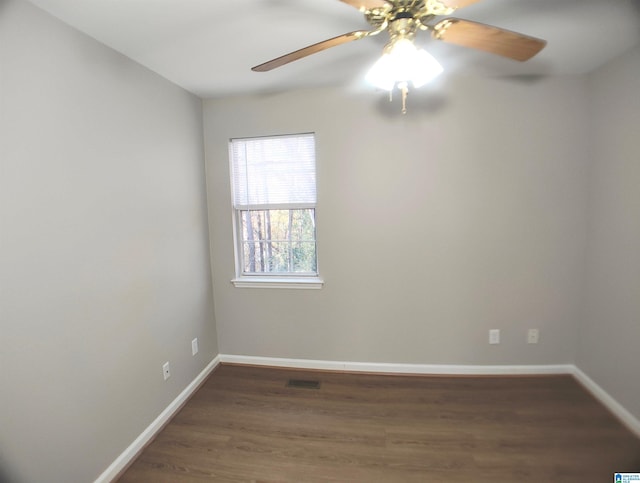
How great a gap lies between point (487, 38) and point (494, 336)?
2.11 meters

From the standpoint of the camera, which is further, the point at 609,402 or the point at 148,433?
the point at 609,402

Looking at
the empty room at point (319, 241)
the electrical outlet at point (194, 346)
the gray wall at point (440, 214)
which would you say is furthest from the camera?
the electrical outlet at point (194, 346)

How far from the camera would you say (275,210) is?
8.15 feet

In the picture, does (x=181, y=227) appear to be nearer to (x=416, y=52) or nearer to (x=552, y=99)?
(x=416, y=52)

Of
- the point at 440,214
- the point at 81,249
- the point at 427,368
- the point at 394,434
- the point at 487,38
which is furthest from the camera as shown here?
the point at 427,368

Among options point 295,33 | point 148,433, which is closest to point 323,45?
point 295,33

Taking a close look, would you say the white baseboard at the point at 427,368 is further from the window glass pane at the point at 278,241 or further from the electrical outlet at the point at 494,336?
the window glass pane at the point at 278,241

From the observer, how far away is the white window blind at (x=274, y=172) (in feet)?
7.76

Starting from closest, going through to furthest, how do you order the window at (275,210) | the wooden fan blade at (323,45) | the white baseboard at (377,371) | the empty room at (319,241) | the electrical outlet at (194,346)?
the wooden fan blade at (323,45) → the empty room at (319,241) → the white baseboard at (377,371) → the electrical outlet at (194,346) → the window at (275,210)

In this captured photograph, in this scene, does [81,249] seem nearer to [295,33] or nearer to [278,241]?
[278,241]

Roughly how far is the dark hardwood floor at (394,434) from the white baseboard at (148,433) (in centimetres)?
5

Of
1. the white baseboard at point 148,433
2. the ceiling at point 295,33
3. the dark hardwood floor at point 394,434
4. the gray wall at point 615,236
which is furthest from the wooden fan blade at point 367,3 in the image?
the white baseboard at point 148,433

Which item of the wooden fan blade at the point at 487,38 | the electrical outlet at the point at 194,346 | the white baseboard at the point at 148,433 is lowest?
the white baseboard at the point at 148,433

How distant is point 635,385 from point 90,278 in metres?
3.26
